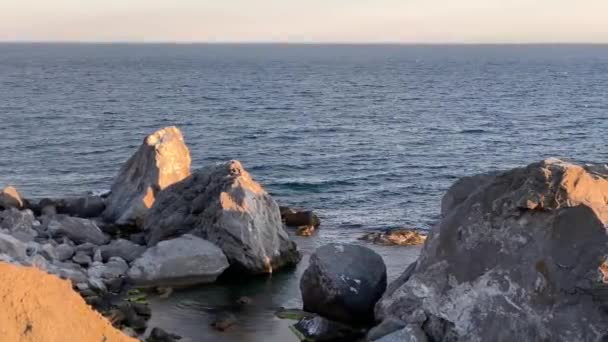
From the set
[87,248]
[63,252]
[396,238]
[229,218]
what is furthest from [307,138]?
[63,252]

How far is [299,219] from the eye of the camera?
43188 millimetres

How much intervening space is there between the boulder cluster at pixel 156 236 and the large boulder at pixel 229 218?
0.04 m

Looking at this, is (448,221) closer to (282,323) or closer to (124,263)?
(282,323)

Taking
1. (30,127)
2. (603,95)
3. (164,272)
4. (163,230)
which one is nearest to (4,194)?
(163,230)

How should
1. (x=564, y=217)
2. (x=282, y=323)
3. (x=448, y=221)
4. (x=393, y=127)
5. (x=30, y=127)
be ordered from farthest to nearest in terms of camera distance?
(x=393, y=127), (x=30, y=127), (x=282, y=323), (x=448, y=221), (x=564, y=217)

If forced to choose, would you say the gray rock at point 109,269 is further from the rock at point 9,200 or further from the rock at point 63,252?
the rock at point 9,200

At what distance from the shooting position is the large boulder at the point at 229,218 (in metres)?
33.7

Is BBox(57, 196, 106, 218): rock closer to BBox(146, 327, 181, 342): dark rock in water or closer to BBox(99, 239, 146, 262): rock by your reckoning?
BBox(99, 239, 146, 262): rock

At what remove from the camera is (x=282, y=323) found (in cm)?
2828

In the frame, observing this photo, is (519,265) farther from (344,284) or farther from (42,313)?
(42,313)

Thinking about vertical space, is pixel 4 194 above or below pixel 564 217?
below

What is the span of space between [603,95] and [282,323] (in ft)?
362

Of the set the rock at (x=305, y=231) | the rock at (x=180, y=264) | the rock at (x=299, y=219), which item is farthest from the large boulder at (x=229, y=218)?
the rock at (x=299, y=219)

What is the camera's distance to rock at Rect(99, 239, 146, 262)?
34.0 m
